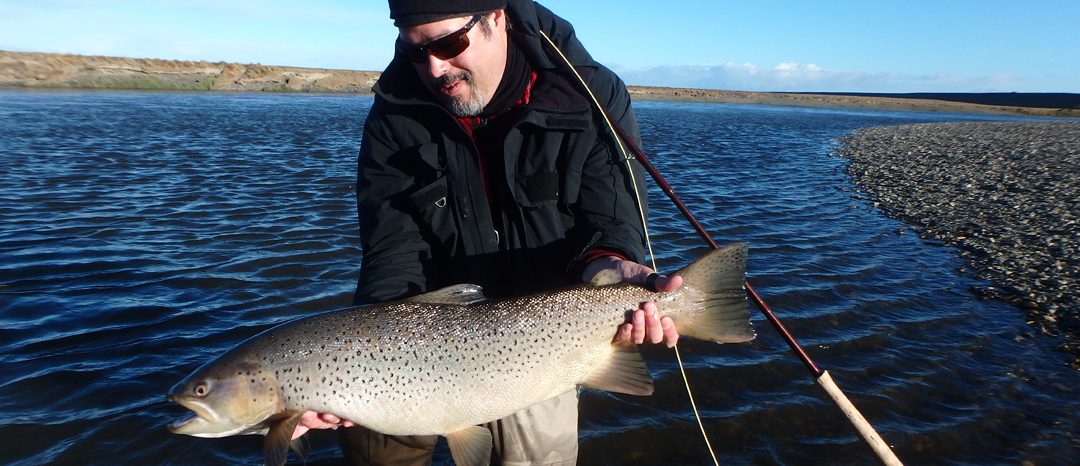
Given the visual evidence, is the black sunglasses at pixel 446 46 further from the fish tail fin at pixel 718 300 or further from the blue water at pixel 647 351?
the blue water at pixel 647 351

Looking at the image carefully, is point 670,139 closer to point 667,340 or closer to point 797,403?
point 797,403

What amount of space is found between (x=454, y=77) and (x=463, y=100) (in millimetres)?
140

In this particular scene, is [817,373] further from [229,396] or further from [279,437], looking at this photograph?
[229,396]

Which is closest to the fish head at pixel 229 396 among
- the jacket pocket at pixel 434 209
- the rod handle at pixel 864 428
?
the jacket pocket at pixel 434 209

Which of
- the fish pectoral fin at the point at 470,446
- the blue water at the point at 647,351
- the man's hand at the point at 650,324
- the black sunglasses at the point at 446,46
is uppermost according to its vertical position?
the black sunglasses at the point at 446,46

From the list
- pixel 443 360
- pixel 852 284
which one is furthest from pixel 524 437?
pixel 852 284

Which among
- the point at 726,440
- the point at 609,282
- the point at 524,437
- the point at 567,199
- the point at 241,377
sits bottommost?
the point at 726,440

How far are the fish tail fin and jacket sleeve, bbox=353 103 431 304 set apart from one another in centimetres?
147

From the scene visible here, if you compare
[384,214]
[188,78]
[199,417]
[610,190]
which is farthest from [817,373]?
[188,78]

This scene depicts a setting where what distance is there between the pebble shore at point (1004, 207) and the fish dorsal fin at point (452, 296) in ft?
16.8

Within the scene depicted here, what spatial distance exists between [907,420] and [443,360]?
11.7ft

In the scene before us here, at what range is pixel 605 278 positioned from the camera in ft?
10.7

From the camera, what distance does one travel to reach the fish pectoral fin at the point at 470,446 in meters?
3.25

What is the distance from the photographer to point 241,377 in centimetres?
314
